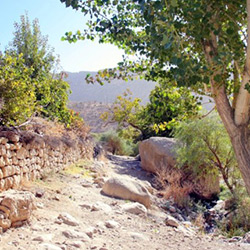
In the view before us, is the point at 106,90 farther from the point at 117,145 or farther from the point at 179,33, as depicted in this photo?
the point at 179,33

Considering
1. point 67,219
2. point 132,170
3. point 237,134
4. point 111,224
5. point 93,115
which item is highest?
point 93,115

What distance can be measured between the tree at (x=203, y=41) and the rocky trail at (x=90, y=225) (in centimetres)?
267

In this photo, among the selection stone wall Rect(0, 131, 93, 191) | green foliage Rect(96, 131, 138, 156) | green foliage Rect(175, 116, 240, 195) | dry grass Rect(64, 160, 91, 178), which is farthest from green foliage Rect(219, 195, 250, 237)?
green foliage Rect(96, 131, 138, 156)

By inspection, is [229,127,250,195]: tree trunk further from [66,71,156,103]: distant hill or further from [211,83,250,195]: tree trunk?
[66,71,156,103]: distant hill

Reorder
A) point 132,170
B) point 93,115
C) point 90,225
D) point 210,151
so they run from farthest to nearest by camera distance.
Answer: point 93,115, point 132,170, point 210,151, point 90,225

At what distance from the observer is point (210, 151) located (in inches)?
448

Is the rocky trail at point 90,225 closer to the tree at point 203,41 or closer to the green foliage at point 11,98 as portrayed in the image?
the green foliage at point 11,98

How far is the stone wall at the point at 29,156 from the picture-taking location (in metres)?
5.99

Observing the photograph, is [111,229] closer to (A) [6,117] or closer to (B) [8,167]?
(B) [8,167]

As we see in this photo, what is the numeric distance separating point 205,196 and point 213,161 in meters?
1.31

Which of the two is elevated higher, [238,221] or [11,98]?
[11,98]

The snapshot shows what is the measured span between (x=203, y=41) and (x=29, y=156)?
17.5ft

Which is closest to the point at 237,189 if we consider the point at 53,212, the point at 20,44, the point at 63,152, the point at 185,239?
the point at 185,239

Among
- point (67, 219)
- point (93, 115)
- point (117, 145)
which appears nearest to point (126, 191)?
point (67, 219)
